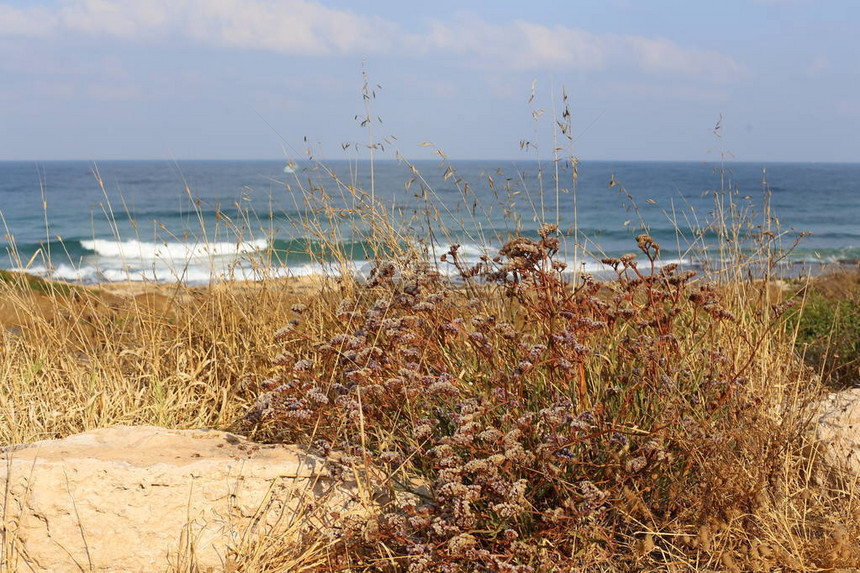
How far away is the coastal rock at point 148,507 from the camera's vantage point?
2730 mm

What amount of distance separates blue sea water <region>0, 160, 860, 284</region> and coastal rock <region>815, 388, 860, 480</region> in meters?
0.85

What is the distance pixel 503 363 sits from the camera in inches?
119

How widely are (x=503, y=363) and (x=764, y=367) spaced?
4.61 ft

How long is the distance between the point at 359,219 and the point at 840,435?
3282 millimetres

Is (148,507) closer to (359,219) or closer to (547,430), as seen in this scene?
(547,430)

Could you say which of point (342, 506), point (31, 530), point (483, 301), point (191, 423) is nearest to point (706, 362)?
point (483, 301)

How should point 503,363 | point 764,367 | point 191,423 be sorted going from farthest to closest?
1. point 191,423
2. point 764,367
3. point 503,363

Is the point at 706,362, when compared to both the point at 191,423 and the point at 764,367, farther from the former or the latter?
the point at 191,423

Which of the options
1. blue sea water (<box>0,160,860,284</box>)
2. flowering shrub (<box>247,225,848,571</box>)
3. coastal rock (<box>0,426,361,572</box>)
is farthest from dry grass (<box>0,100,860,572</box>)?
blue sea water (<box>0,160,860,284</box>)

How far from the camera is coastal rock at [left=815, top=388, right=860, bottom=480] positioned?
2980 mm

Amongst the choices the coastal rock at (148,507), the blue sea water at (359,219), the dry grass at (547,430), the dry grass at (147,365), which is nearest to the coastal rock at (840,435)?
the dry grass at (547,430)

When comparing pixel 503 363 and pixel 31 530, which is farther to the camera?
pixel 503 363

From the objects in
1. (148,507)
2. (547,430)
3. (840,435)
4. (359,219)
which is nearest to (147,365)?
(148,507)

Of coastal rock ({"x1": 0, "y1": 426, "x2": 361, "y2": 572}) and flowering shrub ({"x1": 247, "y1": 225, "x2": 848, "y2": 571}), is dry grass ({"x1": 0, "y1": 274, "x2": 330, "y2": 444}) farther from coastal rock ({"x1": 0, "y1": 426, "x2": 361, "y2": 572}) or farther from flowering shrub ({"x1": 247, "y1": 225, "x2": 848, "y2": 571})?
flowering shrub ({"x1": 247, "y1": 225, "x2": 848, "y2": 571})
